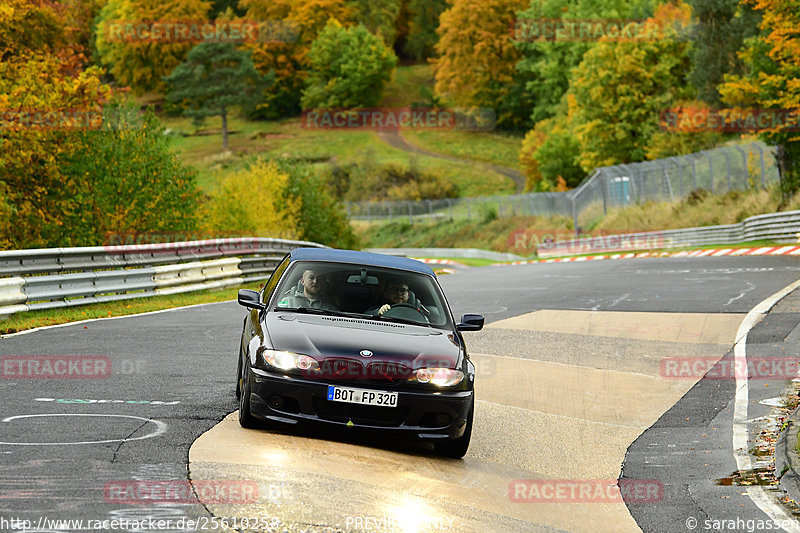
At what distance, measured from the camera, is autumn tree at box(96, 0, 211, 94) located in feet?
444

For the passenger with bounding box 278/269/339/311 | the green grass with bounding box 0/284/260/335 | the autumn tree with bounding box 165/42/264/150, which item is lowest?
the autumn tree with bounding box 165/42/264/150

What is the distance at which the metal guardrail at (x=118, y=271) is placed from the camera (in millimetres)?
16172

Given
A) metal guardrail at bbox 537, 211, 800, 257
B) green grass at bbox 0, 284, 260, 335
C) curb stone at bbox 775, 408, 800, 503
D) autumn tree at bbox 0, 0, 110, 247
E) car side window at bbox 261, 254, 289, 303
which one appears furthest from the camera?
metal guardrail at bbox 537, 211, 800, 257

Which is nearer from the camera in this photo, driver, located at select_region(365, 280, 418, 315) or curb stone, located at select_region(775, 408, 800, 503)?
curb stone, located at select_region(775, 408, 800, 503)

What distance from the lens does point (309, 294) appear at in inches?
364

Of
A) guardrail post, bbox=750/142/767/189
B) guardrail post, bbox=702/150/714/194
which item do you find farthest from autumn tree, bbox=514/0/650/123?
guardrail post, bbox=750/142/767/189

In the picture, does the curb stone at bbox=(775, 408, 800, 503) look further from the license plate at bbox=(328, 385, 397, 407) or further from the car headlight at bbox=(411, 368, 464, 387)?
the license plate at bbox=(328, 385, 397, 407)

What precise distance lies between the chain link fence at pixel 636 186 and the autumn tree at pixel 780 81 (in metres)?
2.56

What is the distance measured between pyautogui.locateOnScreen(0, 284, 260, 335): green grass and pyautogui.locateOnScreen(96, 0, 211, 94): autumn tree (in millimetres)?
116251

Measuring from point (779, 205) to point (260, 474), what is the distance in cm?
4004

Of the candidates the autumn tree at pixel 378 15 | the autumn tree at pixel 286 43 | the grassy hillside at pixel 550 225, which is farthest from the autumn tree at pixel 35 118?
the autumn tree at pixel 378 15

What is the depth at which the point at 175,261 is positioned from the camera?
882 inches

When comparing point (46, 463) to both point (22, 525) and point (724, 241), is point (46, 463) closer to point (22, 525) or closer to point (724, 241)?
point (22, 525)

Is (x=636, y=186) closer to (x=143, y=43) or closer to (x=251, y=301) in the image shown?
(x=251, y=301)
